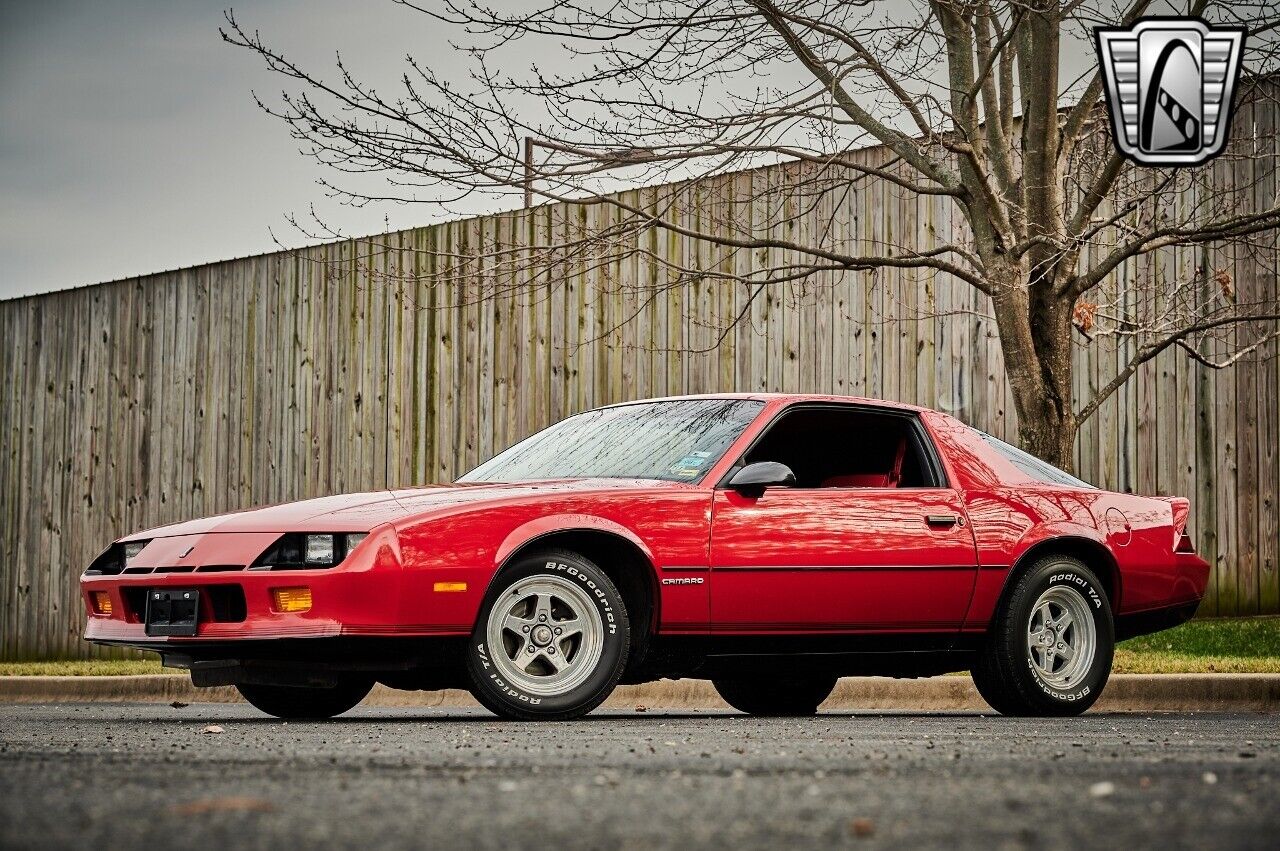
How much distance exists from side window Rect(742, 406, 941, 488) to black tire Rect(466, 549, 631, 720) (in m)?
1.45

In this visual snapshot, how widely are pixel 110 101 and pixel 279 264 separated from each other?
2.28 meters

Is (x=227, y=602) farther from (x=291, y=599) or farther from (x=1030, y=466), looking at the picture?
(x=1030, y=466)

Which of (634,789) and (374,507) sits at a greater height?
(374,507)

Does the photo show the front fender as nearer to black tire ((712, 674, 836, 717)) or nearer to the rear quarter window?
black tire ((712, 674, 836, 717))

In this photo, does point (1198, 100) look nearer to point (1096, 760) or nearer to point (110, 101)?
point (1096, 760)

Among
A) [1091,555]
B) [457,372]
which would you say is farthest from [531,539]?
[457,372]

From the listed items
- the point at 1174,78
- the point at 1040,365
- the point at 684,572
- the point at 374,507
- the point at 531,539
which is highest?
the point at 1174,78

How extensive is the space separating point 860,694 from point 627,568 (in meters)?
3.20

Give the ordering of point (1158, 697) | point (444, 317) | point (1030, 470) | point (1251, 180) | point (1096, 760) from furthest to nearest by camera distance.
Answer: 1. point (444, 317)
2. point (1251, 180)
3. point (1158, 697)
4. point (1030, 470)
5. point (1096, 760)

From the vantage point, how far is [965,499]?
25.1 feet

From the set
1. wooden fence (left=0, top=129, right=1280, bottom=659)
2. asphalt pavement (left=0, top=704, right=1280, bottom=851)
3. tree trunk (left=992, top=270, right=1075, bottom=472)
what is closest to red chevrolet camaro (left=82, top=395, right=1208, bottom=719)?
asphalt pavement (left=0, top=704, right=1280, bottom=851)

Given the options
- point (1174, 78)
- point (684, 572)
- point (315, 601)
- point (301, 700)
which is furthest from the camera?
point (1174, 78)

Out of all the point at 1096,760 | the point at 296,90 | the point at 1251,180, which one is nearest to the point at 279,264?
the point at 296,90

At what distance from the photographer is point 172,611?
656 cm
